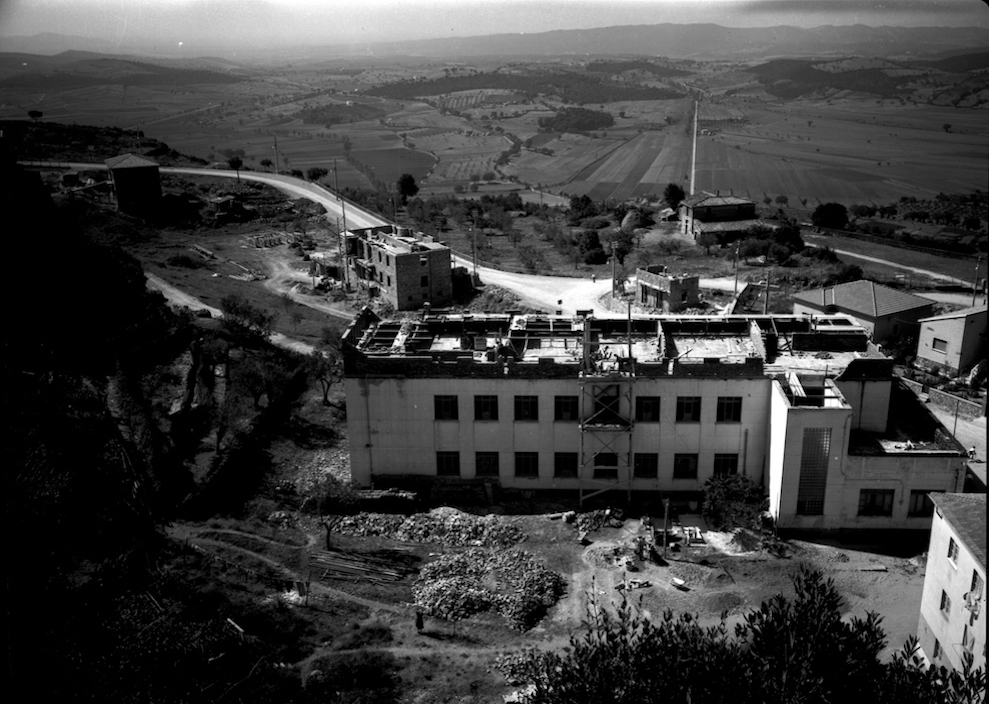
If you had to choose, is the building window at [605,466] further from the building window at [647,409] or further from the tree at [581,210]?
the tree at [581,210]

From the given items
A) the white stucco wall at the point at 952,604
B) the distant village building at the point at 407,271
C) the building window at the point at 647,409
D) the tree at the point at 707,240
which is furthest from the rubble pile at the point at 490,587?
the tree at the point at 707,240

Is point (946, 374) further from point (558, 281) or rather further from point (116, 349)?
point (116, 349)

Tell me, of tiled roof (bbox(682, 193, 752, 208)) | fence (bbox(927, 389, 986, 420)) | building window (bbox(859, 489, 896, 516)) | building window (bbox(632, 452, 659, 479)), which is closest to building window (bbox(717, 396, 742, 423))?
building window (bbox(632, 452, 659, 479))

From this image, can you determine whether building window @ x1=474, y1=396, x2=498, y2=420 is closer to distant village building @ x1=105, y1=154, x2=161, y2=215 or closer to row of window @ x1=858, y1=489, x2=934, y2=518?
row of window @ x1=858, y1=489, x2=934, y2=518

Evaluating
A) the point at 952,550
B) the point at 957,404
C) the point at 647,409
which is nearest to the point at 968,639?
the point at 952,550

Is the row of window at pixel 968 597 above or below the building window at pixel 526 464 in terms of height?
above

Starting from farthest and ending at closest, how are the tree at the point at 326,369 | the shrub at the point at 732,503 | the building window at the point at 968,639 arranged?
the tree at the point at 326,369 → the shrub at the point at 732,503 → the building window at the point at 968,639
